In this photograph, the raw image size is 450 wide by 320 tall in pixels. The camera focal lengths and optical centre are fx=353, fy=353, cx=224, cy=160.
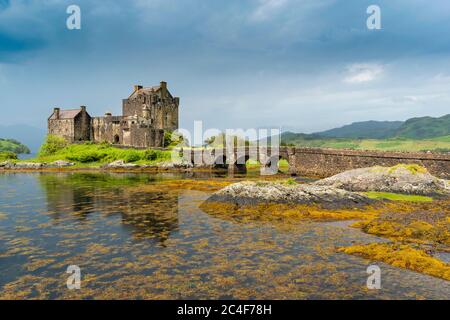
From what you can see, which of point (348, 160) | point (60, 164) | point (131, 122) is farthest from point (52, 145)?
point (348, 160)

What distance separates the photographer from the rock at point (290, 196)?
91.3 ft

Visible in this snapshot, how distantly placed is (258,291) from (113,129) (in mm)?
86518

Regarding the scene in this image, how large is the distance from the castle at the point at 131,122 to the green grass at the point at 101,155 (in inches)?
242

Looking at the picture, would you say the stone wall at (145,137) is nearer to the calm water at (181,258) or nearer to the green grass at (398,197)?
the calm water at (181,258)

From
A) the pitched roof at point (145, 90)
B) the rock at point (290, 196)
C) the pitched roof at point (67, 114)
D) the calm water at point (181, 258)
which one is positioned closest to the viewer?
the calm water at point (181, 258)

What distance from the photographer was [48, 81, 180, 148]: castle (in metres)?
85.2

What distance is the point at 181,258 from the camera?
16375 mm

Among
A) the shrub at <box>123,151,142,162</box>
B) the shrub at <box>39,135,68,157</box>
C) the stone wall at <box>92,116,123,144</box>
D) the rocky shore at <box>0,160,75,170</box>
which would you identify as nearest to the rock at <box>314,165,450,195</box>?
the shrub at <box>123,151,142,162</box>

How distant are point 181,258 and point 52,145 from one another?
82877mm

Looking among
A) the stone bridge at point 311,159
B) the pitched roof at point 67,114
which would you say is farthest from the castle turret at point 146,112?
the pitched roof at point 67,114

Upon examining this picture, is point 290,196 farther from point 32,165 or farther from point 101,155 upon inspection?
point 32,165

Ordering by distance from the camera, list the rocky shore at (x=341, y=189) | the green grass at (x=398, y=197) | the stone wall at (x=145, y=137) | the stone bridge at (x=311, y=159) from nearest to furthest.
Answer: the rocky shore at (x=341, y=189), the green grass at (x=398, y=197), the stone bridge at (x=311, y=159), the stone wall at (x=145, y=137)

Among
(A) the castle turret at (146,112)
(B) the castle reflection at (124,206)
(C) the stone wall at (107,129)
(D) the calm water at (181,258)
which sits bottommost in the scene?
(D) the calm water at (181,258)

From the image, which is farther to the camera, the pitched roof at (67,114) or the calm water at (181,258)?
the pitched roof at (67,114)
